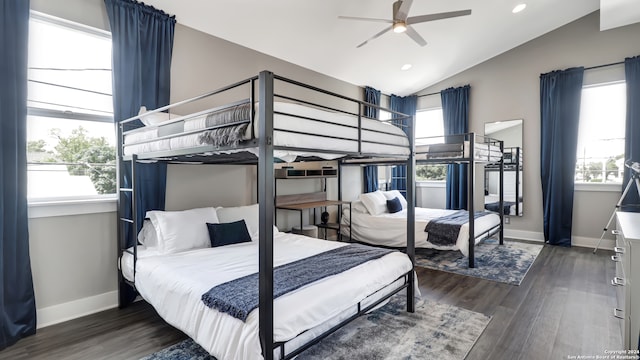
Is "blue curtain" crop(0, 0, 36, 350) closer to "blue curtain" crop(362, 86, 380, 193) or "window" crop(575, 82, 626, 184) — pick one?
"blue curtain" crop(362, 86, 380, 193)

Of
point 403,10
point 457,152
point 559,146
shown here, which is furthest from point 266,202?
point 559,146

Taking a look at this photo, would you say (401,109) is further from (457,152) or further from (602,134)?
(602,134)

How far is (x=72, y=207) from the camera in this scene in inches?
106

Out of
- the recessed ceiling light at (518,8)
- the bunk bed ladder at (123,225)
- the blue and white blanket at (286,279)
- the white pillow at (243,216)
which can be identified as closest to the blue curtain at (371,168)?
the recessed ceiling light at (518,8)

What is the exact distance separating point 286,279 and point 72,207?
6.69ft

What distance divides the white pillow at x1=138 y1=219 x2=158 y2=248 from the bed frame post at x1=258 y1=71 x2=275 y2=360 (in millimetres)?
1850

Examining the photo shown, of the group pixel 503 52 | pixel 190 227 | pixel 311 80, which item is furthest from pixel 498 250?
pixel 190 227

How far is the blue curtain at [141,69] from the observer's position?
2842mm

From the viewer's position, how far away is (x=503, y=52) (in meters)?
5.52

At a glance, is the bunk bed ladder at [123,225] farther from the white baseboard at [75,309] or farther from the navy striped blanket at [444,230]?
the navy striped blanket at [444,230]

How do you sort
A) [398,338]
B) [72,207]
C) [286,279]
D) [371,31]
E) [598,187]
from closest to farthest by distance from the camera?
[286,279] < [398,338] < [72,207] < [371,31] < [598,187]

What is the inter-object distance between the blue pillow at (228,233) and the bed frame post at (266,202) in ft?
5.01

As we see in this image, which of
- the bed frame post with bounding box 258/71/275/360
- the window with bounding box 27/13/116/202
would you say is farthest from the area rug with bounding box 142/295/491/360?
the window with bounding box 27/13/116/202

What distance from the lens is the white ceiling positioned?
3.37 meters
